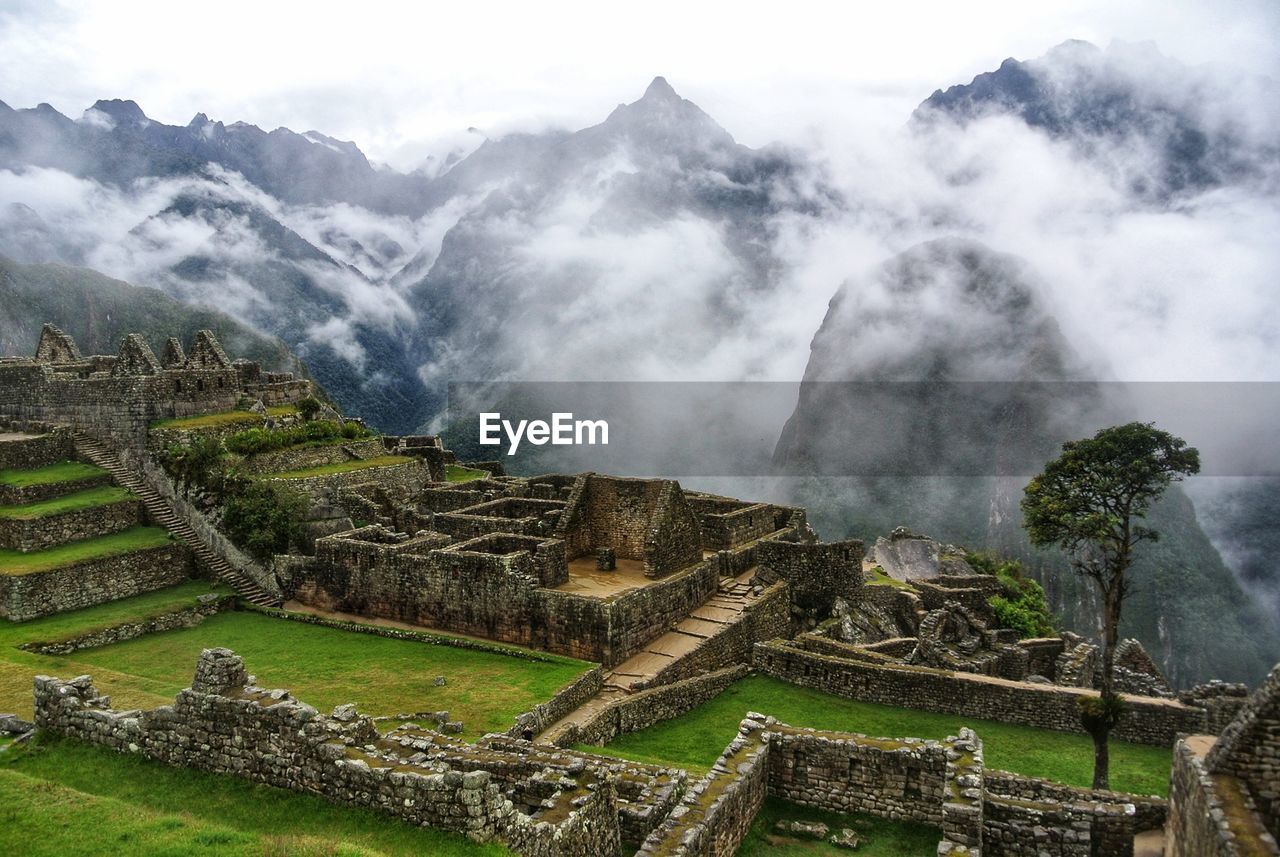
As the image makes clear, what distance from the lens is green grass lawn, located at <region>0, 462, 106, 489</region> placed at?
2441cm

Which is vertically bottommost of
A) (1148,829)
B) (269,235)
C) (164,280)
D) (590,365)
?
(1148,829)

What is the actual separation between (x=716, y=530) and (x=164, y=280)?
74.7 metres

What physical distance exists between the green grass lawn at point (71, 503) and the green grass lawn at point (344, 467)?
178 inches

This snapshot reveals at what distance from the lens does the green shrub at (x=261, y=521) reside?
2333 cm

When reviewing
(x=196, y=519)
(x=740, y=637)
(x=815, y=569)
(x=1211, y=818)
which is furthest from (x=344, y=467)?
(x=1211, y=818)

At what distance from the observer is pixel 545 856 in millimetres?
7965

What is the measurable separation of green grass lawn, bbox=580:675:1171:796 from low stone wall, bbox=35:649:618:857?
A: 5.38m

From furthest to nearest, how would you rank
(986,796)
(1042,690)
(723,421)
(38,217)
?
(723,421) < (38,217) < (1042,690) < (986,796)

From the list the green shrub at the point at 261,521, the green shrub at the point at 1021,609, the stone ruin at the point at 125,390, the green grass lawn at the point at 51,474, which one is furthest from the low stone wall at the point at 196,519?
the green shrub at the point at 1021,609

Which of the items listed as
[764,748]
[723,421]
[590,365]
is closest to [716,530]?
[764,748]

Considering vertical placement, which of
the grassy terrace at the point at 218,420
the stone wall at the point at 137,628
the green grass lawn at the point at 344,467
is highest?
the grassy terrace at the point at 218,420

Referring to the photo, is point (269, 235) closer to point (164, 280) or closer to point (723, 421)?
point (164, 280)

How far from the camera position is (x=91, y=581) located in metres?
21.2

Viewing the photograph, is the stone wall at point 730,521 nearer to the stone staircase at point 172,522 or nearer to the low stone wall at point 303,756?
the stone staircase at point 172,522
